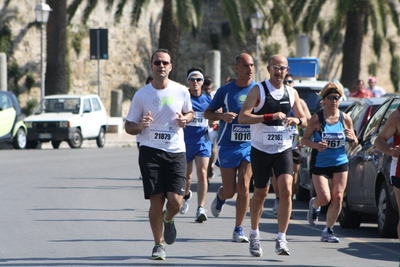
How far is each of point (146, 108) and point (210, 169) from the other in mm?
8667

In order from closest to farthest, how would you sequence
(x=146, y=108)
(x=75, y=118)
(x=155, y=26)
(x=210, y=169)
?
(x=146, y=108)
(x=210, y=169)
(x=75, y=118)
(x=155, y=26)

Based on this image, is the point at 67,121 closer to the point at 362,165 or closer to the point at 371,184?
the point at 362,165

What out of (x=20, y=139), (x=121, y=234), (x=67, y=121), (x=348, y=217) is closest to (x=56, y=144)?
(x=67, y=121)

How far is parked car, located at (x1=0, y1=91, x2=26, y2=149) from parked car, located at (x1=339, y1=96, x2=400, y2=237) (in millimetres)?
16752

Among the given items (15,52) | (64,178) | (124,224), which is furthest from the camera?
(15,52)

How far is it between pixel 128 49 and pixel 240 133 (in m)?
36.5

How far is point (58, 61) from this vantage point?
32844 mm

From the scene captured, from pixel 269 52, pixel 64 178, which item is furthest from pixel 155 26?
pixel 64 178

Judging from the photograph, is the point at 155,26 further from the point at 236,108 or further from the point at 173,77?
the point at 236,108

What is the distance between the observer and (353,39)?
1321 inches

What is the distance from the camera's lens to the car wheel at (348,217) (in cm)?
1251

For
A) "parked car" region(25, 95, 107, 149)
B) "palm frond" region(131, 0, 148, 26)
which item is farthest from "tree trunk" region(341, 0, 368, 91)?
"parked car" region(25, 95, 107, 149)

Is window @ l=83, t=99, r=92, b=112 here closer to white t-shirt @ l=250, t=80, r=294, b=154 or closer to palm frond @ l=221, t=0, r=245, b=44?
palm frond @ l=221, t=0, r=245, b=44

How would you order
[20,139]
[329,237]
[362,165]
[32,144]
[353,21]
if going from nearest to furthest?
[329,237]
[362,165]
[20,139]
[32,144]
[353,21]
